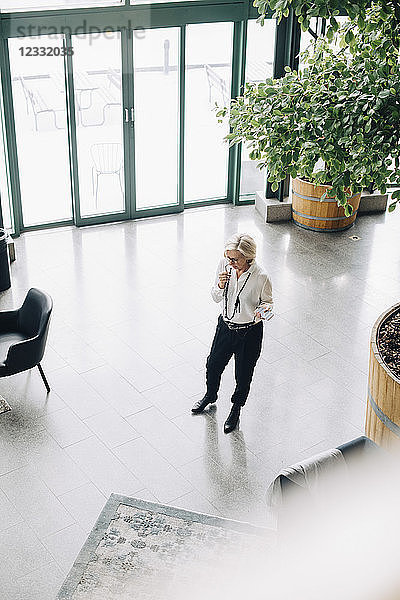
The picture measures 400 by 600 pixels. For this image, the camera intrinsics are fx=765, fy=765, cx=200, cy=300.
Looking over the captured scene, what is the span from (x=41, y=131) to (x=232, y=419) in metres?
4.94

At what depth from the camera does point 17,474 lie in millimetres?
5805

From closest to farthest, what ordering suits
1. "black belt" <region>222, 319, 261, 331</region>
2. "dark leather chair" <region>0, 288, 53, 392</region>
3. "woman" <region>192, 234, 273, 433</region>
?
"woman" <region>192, 234, 273, 433</region>, "black belt" <region>222, 319, 261, 331</region>, "dark leather chair" <region>0, 288, 53, 392</region>

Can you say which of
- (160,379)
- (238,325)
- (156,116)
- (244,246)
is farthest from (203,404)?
(156,116)

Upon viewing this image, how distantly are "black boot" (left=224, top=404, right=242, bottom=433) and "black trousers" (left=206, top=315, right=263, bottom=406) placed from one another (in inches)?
2.1

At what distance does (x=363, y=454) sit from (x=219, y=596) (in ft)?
4.14

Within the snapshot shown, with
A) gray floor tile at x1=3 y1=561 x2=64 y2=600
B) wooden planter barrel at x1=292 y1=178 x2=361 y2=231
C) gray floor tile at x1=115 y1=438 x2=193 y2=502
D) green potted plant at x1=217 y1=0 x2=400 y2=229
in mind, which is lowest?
gray floor tile at x1=3 y1=561 x2=64 y2=600

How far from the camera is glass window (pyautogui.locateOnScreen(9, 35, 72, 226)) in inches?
355

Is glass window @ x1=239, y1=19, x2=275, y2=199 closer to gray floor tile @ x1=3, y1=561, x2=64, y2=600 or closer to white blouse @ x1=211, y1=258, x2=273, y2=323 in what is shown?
white blouse @ x1=211, y1=258, x2=273, y2=323

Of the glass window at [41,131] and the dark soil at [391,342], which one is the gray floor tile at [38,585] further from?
the glass window at [41,131]

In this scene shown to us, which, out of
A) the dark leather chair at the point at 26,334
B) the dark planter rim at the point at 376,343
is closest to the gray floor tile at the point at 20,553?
the dark leather chair at the point at 26,334

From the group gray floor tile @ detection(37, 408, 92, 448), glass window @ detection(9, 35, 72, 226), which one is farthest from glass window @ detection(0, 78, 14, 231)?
gray floor tile @ detection(37, 408, 92, 448)

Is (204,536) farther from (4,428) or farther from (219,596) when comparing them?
(4,428)

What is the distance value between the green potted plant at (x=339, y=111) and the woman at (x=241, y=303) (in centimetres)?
146

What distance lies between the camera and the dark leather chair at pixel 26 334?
6.31 m
